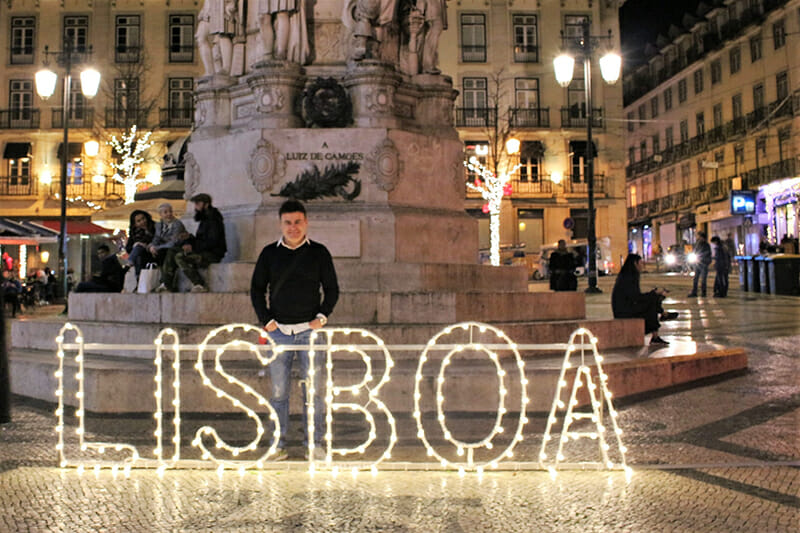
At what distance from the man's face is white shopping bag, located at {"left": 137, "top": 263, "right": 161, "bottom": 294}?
449cm

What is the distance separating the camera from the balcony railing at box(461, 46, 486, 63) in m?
50.2

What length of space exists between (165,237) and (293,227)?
4.66m

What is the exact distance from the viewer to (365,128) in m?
10.5

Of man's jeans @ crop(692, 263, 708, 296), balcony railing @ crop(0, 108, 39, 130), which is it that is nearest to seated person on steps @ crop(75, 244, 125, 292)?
man's jeans @ crop(692, 263, 708, 296)

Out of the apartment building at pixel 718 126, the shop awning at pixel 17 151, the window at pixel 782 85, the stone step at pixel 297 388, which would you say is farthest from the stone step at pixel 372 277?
the shop awning at pixel 17 151

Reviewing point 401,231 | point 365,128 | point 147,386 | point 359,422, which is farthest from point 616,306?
point 147,386

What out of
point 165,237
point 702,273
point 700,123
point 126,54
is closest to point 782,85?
point 700,123

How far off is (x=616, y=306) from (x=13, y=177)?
4693 centimetres

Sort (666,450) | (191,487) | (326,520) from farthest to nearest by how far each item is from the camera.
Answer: (666,450) < (191,487) < (326,520)

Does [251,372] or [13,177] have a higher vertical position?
[13,177]

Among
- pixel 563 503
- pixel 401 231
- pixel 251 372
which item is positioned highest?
pixel 401 231

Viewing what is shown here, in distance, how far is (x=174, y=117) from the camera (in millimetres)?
49156

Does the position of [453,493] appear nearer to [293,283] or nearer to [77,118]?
[293,283]

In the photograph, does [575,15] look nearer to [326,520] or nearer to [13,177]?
[13,177]
